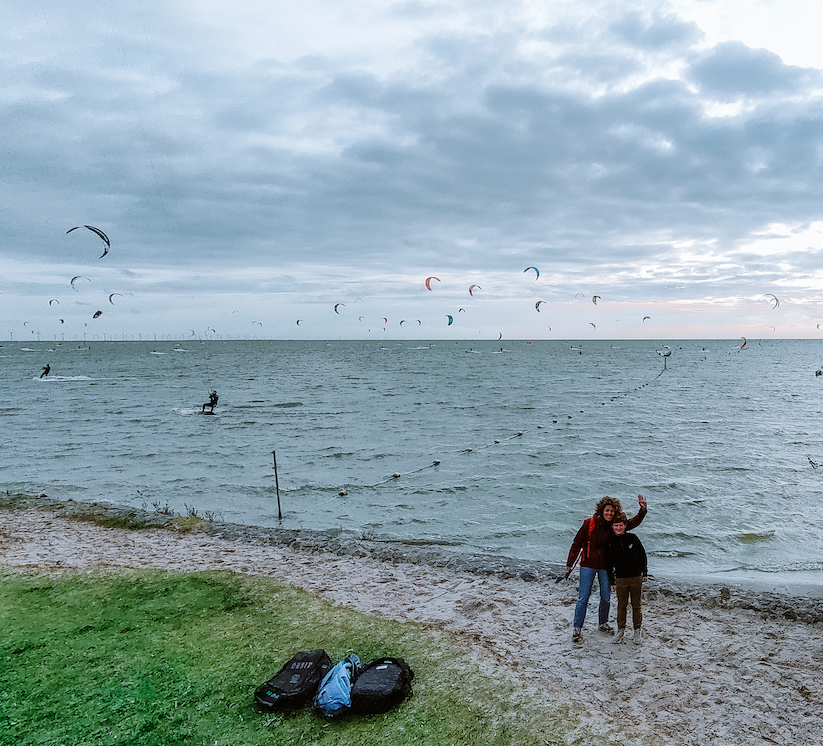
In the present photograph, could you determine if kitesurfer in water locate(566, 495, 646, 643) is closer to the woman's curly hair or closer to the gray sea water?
the woman's curly hair

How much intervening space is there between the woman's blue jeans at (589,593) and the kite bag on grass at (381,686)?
3012 mm

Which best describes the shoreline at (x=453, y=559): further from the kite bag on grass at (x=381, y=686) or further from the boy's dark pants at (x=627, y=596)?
the kite bag on grass at (x=381, y=686)

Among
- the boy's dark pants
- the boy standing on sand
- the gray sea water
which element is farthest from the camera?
the gray sea water

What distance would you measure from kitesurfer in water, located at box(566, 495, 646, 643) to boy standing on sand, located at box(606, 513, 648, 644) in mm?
91

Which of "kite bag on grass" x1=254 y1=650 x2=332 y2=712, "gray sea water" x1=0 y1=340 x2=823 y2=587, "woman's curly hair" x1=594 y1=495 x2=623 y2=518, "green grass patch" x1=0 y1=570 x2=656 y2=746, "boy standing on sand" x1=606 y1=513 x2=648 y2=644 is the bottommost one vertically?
"gray sea water" x1=0 y1=340 x2=823 y2=587

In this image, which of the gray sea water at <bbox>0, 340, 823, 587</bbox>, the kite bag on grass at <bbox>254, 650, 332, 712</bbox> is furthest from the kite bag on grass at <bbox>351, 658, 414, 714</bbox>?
the gray sea water at <bbox>0, 340, 823, 587</bbox>

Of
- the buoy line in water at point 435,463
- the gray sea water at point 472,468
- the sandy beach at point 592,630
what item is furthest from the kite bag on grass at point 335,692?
the buoy line in water at point 435,463

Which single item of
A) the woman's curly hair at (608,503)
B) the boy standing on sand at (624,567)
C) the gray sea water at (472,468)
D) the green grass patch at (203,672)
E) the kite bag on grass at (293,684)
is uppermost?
the woman's curly hair at (608,503)

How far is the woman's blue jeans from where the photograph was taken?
8133mm

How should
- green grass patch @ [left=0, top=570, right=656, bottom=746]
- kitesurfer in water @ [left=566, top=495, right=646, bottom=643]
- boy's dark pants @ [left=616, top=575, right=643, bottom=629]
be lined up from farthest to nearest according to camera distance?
boy's dark pants @ [left=616, top=575, right=643, bottom=629] < kitesurfer in water @ [left=566, top=495, right=646, bottom=643] < green grass patch @ [left=0, top=570, right=656, bottom=746]

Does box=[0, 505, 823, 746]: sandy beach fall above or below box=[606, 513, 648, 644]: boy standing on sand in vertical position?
below

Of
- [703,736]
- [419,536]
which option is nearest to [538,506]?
[419,536]

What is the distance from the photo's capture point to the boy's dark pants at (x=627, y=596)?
314 inches

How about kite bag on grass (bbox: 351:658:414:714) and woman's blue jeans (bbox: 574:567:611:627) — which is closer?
kite bag on grass (bbox: 351:658:414:714)
